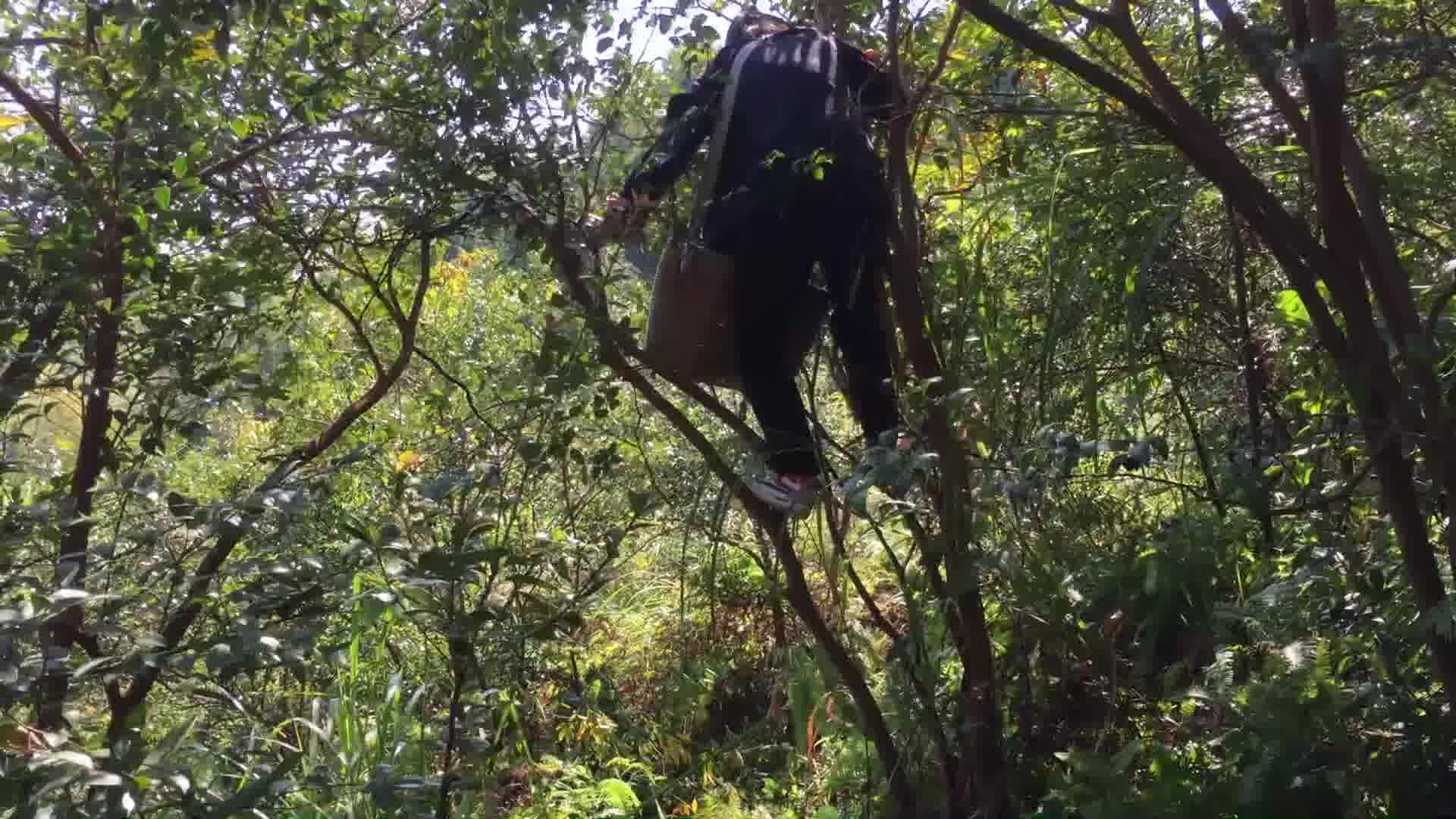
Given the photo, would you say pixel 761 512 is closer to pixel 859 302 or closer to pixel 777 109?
pixel 859 302

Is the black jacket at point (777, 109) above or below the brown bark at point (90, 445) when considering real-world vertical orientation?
above

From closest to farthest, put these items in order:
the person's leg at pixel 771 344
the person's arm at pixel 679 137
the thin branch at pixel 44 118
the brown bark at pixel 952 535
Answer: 1. the brown bark at pixel 952 535
2. the thin branch at pixel 44 118
3. the person's arm at pixel 679 137
4. the person's leg at pixel 771 344

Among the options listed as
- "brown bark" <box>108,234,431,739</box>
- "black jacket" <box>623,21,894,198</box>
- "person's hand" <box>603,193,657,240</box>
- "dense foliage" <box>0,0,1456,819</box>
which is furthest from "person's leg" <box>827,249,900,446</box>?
"brown bark" <box>108,234,431,739</box>

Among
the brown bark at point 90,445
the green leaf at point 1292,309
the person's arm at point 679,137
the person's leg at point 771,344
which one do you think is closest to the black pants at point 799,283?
the person's leg at point 771,344

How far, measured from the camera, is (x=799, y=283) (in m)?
2.36

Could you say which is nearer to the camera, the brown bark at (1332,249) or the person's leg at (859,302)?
the brown bark at (1332,249)

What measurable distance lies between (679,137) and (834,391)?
823mm

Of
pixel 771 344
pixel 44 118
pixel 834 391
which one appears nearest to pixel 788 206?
pixel 771 344

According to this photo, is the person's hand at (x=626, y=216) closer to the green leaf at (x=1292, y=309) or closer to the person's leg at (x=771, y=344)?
the person's leg at (x=771, y=344)

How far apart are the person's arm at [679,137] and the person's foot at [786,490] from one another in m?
0.56

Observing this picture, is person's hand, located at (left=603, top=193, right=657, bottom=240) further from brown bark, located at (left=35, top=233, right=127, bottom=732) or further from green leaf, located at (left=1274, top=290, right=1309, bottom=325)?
green leaf, located at (left=1274, top=290, right=1309, bottom=325)

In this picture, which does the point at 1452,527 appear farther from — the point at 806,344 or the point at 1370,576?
the point at 806,344

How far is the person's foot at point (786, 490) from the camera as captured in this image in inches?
86.9

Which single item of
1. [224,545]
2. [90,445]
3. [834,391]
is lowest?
[224,545]
